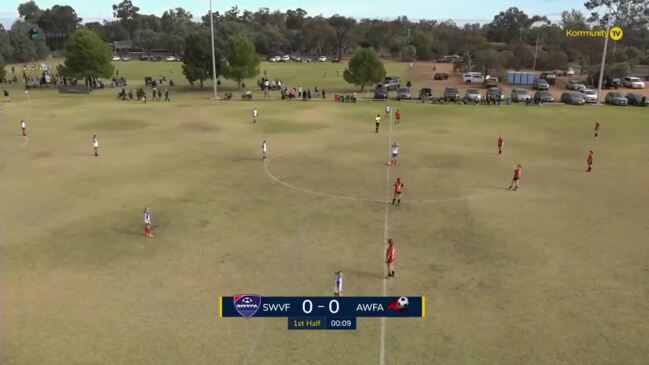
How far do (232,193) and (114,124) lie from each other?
83.3 feet

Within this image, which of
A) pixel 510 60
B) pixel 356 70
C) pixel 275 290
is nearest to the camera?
pixel 275 290

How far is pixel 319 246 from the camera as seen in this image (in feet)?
68.4

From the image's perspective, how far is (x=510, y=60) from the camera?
339 ft

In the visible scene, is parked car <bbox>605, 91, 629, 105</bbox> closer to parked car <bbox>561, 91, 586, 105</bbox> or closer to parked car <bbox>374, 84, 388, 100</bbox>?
parked car <bbox>561, 91, 586, 105</bbox>

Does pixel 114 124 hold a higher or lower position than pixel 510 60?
lower

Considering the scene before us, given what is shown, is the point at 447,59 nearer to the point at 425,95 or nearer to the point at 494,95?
the point at 425,95

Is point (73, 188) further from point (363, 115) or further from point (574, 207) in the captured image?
point (363, 115)

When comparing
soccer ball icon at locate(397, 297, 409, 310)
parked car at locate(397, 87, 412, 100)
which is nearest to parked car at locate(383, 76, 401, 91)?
parked car at locate(397, 87, 412, 100)

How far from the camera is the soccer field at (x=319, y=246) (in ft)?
47.6

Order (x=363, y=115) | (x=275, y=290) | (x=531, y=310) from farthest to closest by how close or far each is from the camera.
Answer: (x=363, y=115) → (x=275, y=290) → (x=531, y=310)

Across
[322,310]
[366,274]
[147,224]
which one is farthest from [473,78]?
[322,310]

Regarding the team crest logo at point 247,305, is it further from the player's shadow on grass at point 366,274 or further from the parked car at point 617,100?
the parked car at point 617,100

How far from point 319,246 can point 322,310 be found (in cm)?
838

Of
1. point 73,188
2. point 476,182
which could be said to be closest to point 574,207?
point 476,182
